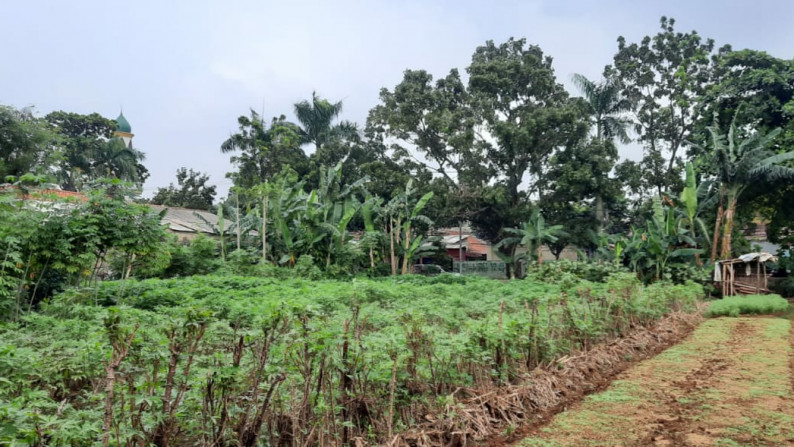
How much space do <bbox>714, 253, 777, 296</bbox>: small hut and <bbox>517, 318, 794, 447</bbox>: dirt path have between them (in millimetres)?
8749

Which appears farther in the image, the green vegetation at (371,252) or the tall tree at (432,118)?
the tall tree at (432,118)

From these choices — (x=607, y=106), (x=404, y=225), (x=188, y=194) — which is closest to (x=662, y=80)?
(x=607, y=106)

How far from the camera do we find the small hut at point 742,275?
14938mm

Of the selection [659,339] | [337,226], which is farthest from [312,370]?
[337,226]

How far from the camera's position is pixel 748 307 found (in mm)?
12281

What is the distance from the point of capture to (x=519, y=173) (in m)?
22.4

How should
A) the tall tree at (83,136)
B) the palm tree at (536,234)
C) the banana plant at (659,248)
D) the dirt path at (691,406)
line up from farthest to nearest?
the tall tree at (83,136), the palm tree at (536,234), the banana plant at (659,248), the dirt path at (691,406)

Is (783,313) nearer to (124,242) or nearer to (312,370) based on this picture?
(312,370)

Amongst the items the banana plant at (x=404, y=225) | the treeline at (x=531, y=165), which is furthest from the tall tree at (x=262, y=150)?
the banana plant at (x=404, y=225)

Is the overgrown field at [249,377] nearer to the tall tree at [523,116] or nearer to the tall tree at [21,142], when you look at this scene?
the tall tree at [21,142]

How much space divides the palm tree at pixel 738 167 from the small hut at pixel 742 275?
69cm

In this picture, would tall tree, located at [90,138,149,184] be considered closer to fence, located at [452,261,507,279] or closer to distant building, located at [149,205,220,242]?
distant building, located at [149,205,220,242]

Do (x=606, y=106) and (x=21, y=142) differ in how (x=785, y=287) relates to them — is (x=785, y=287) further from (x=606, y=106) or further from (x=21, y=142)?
(x=21, y=142)

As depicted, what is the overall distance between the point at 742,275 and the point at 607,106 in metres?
10.3
